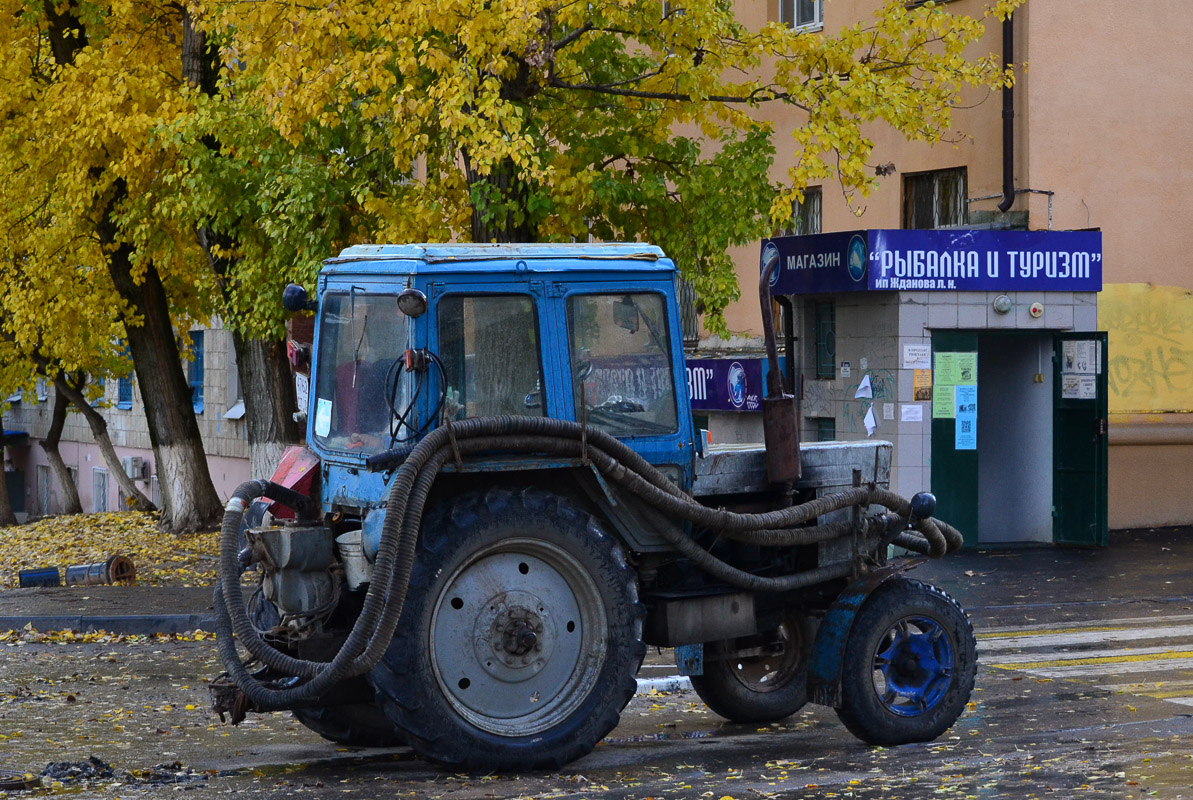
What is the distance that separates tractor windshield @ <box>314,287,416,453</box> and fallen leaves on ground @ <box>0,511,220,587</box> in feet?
27.7

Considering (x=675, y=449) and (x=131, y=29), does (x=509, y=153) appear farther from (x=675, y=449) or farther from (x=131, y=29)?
(x=131, y=29)

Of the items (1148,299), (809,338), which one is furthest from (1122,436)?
(809,338)

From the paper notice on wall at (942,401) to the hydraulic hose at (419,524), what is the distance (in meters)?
9.12

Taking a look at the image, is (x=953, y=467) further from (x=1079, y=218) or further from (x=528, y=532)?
(x=528, y=532)

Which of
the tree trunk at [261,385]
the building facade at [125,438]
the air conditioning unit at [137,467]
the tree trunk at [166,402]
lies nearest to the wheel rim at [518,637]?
the tree trunk at [261,385]

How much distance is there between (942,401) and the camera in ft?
56.5

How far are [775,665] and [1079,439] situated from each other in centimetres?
985

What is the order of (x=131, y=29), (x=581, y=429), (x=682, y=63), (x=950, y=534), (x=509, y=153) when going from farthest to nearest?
(x=131, y=29) → (x=682, y=63) → (x=509, y=153) → (x=950, y=534) → (x=581, y=429)

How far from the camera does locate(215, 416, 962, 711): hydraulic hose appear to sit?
704 cm

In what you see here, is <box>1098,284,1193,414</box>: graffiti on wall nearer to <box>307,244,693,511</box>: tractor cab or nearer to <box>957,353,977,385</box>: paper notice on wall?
<box>957,353,977,385</box>: paper notice on wall

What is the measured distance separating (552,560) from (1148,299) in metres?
13.5

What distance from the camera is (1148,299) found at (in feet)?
62.6

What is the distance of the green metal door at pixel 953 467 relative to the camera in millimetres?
17234

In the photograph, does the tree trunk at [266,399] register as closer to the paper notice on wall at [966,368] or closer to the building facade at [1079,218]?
the building facade at [1079,218]
